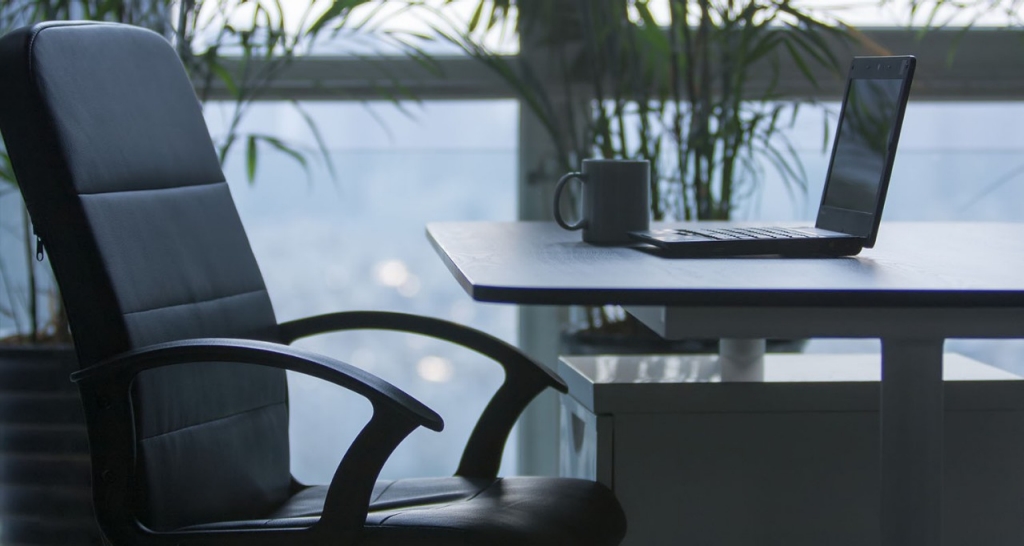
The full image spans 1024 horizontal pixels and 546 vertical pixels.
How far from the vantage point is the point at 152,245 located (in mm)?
1249

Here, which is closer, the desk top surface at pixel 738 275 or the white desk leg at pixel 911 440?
the desk top surface at pixel 738 275

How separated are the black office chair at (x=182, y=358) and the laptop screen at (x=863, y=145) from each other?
42 cm

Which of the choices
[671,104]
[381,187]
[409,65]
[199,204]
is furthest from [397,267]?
[199,204]

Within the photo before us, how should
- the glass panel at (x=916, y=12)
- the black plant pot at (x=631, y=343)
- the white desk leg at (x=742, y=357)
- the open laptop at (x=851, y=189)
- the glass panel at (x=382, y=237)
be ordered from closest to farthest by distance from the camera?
1. the open laptop at (x=851, y=189)
2. the white desk leg at (x=742, y=357)
3. the black plant pot at (x=631, y=343)
4. the glass panel at (x=916, y=12)
5. the glass panel at (x=382, y=237)

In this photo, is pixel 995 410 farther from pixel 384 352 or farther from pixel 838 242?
pixel 384 352

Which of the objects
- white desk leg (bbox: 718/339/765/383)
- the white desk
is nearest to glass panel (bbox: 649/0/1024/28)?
white desk leg (bbox: 718/339/765/383)

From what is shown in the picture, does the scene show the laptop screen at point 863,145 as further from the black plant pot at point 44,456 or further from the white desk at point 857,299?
the black plant pot at point 44,456

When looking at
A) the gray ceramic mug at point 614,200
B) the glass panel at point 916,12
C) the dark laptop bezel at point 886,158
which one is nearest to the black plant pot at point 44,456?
the gray ceramic mug at point 614,200

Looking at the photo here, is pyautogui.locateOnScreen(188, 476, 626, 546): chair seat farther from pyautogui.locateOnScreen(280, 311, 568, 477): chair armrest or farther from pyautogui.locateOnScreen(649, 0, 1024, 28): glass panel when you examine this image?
pyautogui.locateOnScreen(649, 0, 1024, 28): glass panel

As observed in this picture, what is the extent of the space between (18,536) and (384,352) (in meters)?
1.02

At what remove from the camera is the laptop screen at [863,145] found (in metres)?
1.23

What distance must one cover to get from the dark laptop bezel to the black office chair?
40 centimetres

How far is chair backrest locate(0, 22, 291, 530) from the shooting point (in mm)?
1132

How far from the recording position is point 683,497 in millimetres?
1455
